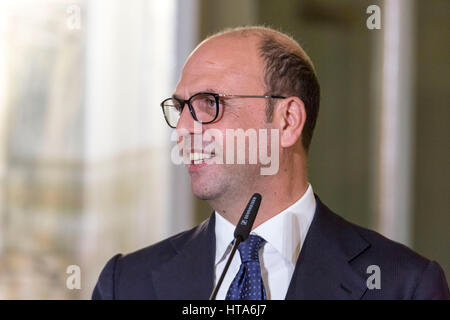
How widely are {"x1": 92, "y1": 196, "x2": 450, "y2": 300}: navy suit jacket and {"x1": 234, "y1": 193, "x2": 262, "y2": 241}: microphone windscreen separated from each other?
0.95 feet

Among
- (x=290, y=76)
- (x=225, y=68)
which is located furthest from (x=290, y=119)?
(x=225, y=68)

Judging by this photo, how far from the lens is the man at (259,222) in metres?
1.70

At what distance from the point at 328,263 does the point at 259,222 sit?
0.20m

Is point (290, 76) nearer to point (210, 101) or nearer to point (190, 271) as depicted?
point (210, 101)

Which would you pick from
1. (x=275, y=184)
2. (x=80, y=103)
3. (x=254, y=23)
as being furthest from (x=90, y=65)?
(x=275, y=184)

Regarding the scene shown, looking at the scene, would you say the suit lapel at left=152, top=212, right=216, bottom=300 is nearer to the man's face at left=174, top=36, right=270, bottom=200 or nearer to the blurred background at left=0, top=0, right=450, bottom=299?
the man's face at left=174, top=36, right=270, bottom=200

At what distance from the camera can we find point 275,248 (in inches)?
69.6

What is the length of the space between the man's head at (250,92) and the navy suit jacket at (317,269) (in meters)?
0.16

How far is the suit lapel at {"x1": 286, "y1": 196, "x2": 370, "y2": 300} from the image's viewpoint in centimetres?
168

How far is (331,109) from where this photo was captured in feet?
14.9

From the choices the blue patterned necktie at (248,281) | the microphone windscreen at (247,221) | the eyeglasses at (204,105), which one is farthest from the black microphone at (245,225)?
the eyeglasses at (204,105)

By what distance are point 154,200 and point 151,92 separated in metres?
0.55

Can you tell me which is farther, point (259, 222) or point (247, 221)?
point (259, 222)
